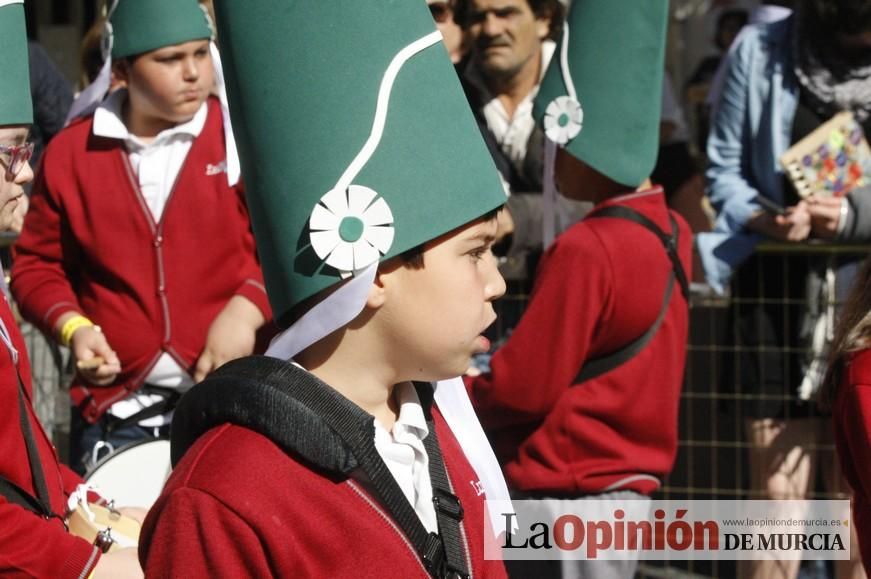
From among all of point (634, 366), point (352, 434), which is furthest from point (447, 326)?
point (634, 366)

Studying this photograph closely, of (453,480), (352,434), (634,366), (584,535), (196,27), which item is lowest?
(584,535)

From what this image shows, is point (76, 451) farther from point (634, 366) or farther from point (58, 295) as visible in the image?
point (634, 366)

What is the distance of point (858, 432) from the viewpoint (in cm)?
348

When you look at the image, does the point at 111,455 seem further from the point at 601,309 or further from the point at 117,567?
the point at 601,309

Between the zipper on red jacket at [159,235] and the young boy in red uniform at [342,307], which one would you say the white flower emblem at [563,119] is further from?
the young boy in red uniform at [342,307]

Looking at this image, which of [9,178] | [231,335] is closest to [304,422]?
[9,178]

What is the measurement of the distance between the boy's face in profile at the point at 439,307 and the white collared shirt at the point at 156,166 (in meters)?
2.05

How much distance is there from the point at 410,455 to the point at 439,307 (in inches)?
10.8

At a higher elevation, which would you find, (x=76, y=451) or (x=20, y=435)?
(x=20, y=435)

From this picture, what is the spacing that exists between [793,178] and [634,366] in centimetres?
142

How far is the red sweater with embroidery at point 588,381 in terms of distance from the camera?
4.11m

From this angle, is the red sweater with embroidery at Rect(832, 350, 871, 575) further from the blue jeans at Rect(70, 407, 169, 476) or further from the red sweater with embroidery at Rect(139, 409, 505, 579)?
the blue jeans at Rect(70, 407, 169, 476)

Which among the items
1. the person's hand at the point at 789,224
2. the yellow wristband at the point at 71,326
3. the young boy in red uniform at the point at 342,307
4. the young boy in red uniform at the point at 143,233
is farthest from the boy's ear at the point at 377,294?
the person's hand at the point at 789,224

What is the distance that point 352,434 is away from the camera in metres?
2.34
